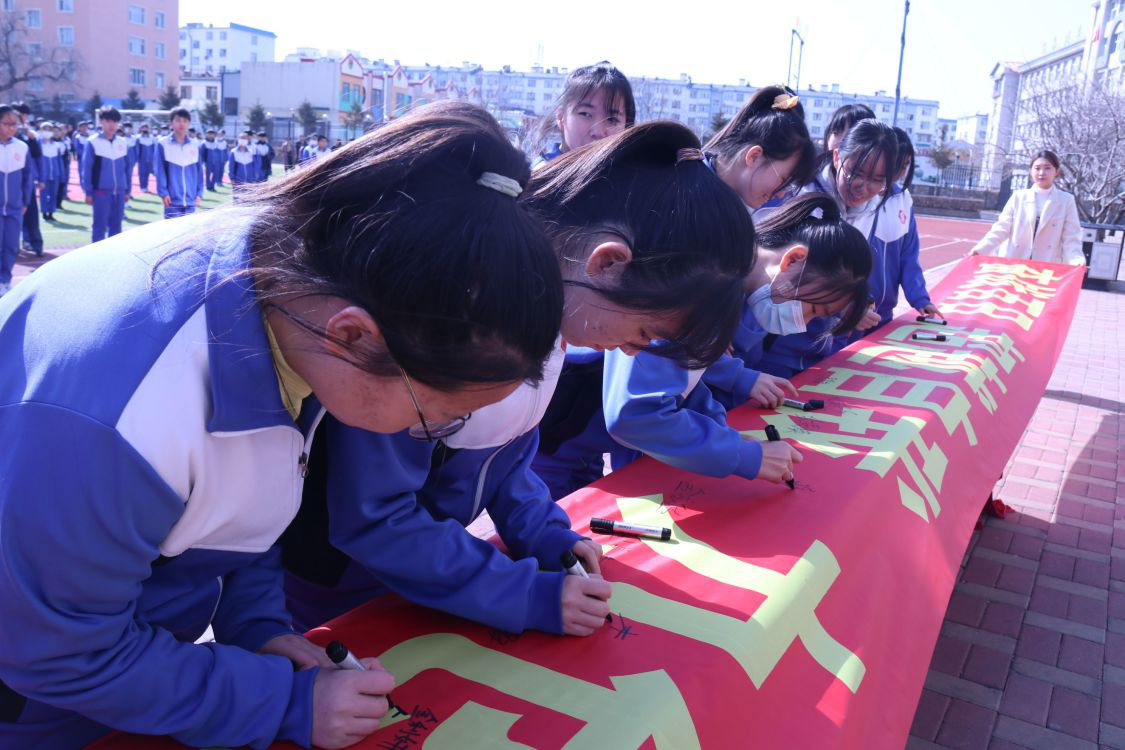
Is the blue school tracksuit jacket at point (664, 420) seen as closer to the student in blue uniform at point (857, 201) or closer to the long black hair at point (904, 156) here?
the student in blue uniform at point (857, 201)

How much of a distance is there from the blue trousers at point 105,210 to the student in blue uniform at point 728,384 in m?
9.94

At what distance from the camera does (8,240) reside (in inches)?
316

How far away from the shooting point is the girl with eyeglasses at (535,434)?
3.90 ft

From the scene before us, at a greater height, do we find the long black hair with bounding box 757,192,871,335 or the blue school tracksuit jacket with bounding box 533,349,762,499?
the long black hair with bounding box 757,192,871,335

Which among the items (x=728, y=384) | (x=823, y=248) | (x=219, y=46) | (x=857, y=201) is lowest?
(x=728, y=384)

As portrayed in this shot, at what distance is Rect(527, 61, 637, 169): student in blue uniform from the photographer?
3.21 m

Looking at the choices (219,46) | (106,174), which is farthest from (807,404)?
(219,46)

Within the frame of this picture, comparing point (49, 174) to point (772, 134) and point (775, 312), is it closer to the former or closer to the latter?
point (772, 134)

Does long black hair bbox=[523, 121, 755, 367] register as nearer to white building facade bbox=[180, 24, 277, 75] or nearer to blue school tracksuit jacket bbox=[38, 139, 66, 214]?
blue school tracksuit jacket bbox=[38, 139, 66, 214]

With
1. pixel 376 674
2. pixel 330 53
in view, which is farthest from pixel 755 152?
pixel 330 53

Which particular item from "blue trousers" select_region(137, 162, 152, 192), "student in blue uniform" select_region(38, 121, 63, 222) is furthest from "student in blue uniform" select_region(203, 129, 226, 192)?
"student in blue uniform" select_region(38, 121, 63, 222)

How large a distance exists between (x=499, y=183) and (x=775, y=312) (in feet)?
4.97

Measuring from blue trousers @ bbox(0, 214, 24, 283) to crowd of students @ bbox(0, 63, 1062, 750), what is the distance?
315 inches

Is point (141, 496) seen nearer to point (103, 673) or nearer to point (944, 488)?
point (103, 673)
